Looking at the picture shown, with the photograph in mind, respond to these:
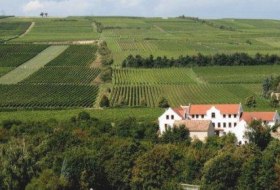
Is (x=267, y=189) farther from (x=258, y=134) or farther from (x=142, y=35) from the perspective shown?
(x=142, y=35)

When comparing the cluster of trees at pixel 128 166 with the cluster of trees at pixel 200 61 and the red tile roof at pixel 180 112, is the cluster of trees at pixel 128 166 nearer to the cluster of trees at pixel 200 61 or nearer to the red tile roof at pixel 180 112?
the red tile roof at pixel 180 112

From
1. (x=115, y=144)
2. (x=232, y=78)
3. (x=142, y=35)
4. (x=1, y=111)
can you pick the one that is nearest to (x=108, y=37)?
(x=142, y=35)

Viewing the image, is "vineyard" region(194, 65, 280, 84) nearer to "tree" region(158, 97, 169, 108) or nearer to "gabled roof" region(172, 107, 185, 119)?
"tree" region(158, 97, 169, 108)

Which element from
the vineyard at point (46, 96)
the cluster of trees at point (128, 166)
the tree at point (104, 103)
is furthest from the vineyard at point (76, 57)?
the cluster of trees at point (128, 166)

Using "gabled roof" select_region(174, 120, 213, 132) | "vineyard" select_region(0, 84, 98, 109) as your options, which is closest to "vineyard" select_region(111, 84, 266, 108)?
"vineyard" select_region(0, 84, 98, 109)

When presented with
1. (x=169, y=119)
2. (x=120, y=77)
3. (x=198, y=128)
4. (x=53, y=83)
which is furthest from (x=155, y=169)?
(x=120, y=77)

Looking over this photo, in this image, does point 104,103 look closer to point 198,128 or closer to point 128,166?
point 198,128
